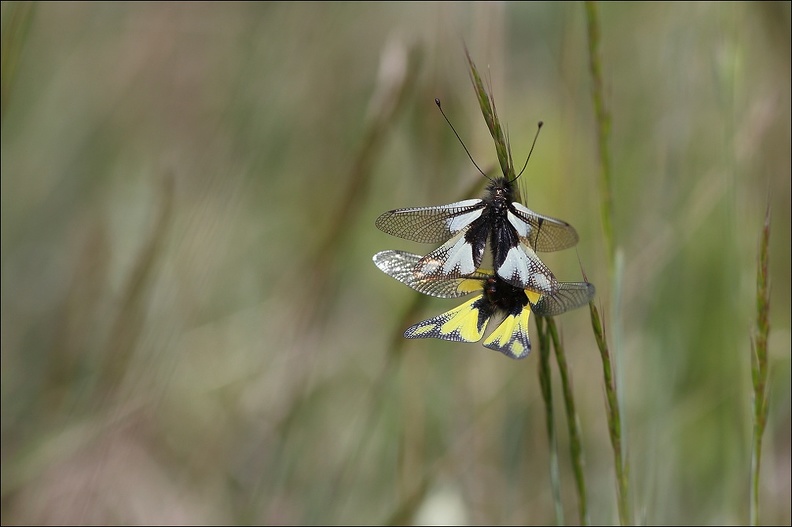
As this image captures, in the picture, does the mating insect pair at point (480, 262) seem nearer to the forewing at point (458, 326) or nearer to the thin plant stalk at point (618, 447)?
the forewing at point (458, 326)

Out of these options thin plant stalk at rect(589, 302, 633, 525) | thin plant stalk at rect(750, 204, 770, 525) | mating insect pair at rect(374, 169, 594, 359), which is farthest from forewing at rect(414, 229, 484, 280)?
thin plant stalk at rect(750, 204, 770, 525)

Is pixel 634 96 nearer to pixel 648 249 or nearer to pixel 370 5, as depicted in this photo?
pixel 648 249

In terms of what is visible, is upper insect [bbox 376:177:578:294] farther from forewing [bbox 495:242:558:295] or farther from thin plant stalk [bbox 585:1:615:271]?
thin plant stalk [bbox 585:1:615:271]

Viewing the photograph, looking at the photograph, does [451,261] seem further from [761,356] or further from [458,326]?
[761,356]

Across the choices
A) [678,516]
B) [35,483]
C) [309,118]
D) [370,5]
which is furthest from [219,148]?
[370,5]

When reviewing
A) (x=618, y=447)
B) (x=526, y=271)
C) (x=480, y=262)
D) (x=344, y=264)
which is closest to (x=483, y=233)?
(x=480, y=262)
